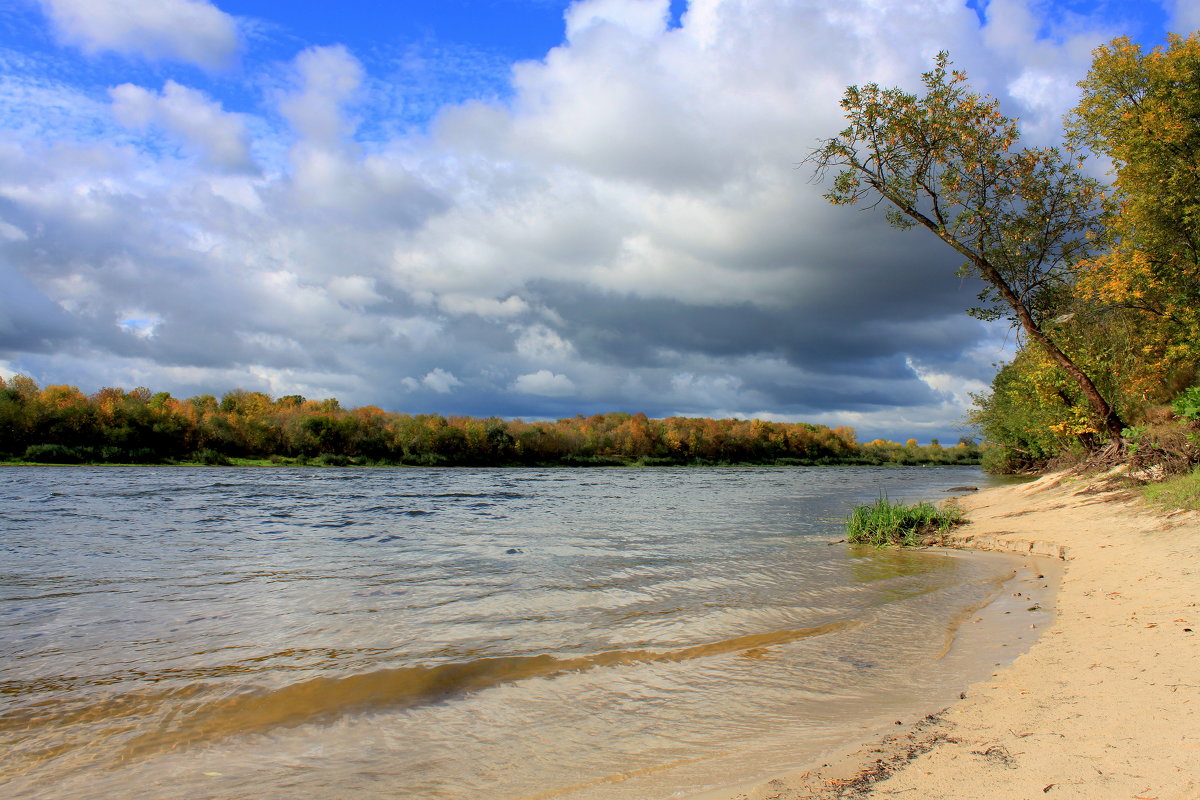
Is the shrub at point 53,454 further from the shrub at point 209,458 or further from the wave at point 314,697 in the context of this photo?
the wave at point 314,697

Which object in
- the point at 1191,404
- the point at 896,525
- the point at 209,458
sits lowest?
the point at 209,458

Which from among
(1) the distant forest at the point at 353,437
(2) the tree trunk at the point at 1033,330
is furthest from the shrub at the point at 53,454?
(2) the tree trunk at the point at 1033,330

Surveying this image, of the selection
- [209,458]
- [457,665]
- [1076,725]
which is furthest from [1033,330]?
[209,458]

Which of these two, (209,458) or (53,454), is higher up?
(53,454)

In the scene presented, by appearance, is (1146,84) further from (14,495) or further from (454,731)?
(14,495)

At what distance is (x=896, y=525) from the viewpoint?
1670 cm

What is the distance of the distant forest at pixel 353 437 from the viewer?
85125 mm

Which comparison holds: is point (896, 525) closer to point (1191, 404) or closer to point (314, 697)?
point (1191, 404)

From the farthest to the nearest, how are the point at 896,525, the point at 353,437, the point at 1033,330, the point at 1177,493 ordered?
1. the point at 353,437
2. the point at 1033,330
3. the point at 896,525
4. the point at 1177,493

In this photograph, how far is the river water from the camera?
450 cm

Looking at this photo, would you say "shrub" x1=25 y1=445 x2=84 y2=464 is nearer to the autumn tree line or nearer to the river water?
the river water

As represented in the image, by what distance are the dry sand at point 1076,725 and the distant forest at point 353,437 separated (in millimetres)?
55841

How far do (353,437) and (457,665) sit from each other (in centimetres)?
10986

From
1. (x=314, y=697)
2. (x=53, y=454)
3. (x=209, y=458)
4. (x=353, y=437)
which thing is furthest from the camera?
(x=353, y=437)
